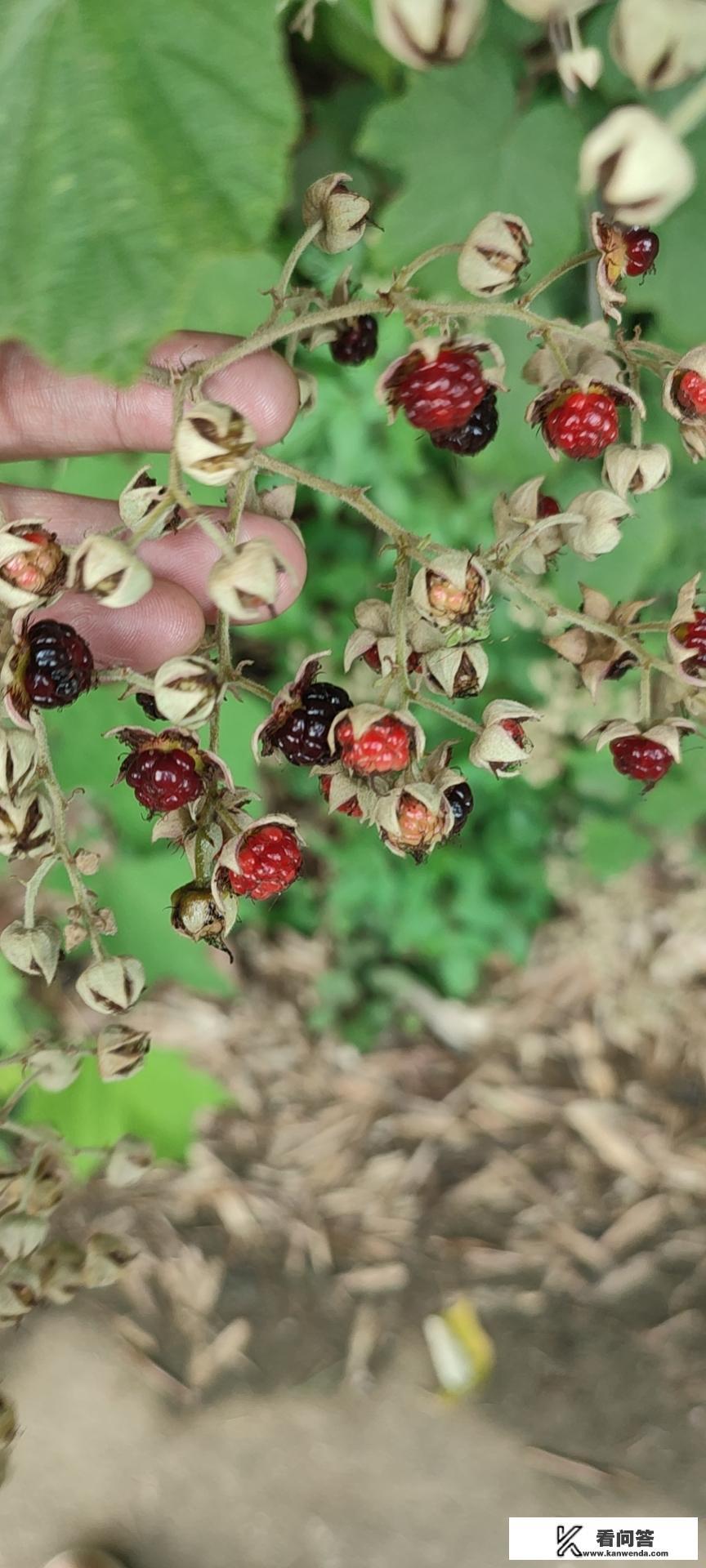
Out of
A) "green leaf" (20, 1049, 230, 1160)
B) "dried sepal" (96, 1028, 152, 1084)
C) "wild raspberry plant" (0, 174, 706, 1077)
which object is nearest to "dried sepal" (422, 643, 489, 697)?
"wild raspberry plant" (0, 174, 706, 1077)

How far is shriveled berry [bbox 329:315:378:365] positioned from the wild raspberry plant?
0.13 ft

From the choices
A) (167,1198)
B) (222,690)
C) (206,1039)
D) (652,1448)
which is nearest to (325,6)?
(222,690)

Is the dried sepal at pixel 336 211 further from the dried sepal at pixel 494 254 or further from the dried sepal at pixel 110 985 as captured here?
the dried sepal at pixel 110 985

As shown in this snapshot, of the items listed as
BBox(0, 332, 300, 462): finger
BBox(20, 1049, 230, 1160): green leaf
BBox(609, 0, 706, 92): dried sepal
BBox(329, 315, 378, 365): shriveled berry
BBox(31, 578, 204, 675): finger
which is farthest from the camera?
BBox(20, 1049, 230, 1160): green leaf

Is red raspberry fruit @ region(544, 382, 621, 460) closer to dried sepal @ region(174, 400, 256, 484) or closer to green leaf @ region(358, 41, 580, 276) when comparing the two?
dried sepal @ region(174, 400, 256, 484)

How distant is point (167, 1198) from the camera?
2.86 m

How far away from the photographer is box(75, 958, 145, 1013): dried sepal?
104cm

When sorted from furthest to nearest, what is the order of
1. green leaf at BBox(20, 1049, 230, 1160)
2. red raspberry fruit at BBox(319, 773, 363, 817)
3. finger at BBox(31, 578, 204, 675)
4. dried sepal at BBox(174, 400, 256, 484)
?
green leaf at BBox(20, 1049, 230, 1160) → finger at BBox(31, 578, 204, 675) → red raspberry fruit at BBox(319, 773, 363, 817) → dried sepal at BBox(174, 400, 256, 484)

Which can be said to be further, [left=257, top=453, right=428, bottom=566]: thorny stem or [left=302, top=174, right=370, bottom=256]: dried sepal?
[left=302, top=174, right=370, bottom=256]: dried sepal

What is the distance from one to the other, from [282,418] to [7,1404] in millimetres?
1072

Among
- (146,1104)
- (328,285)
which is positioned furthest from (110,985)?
(328,285)

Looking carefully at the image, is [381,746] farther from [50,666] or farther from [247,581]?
[50,666]

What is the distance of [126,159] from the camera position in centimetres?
87

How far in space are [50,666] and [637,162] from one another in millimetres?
543
